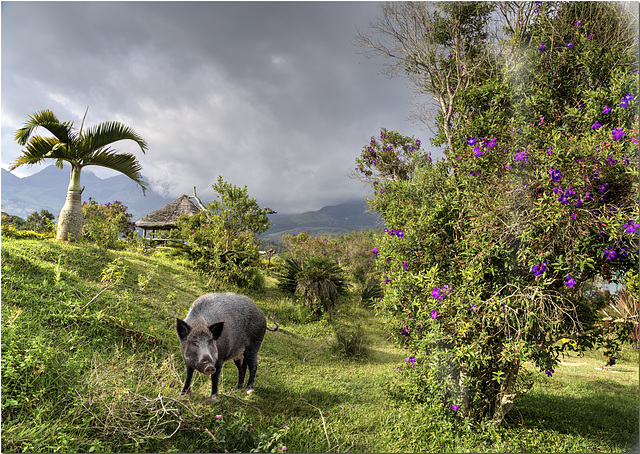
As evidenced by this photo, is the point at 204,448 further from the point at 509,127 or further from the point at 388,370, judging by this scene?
the point at 509,127

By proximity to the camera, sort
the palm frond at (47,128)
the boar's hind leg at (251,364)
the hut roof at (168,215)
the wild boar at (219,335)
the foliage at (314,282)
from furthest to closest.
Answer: the hut roof at (168,215), the foliage at (314,282), the palm frond at (47,128), the boar's hind leg at (251,364), the wild boar at (219,335)

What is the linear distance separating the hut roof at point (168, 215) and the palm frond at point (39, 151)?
7001 mm

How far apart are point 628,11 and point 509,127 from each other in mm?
1971

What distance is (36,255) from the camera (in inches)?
213

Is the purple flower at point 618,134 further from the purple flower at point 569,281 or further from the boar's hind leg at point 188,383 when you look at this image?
the boar's hind leg at point 188,383

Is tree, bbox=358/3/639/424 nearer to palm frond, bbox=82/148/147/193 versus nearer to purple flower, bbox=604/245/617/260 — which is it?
purple flower, bbox=604/245/617/260

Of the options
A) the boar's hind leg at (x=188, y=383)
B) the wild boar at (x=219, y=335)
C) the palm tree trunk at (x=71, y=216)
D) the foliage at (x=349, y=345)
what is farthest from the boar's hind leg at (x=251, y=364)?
the palm tree trunk at (x=71, y=216)

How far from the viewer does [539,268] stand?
3252mm

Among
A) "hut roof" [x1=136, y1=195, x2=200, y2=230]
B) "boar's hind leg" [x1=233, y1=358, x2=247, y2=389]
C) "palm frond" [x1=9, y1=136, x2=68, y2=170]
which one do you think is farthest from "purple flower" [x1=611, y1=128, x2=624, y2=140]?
"hut roof" [x1=136, y1=195, x2=200, y2=230]

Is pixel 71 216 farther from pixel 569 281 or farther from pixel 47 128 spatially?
pixel 569 281

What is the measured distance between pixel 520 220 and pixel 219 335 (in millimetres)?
3749

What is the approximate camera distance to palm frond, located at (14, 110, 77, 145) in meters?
5.64

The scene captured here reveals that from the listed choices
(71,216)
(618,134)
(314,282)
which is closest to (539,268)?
(618,134)

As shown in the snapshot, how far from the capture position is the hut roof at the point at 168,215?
536 inches
